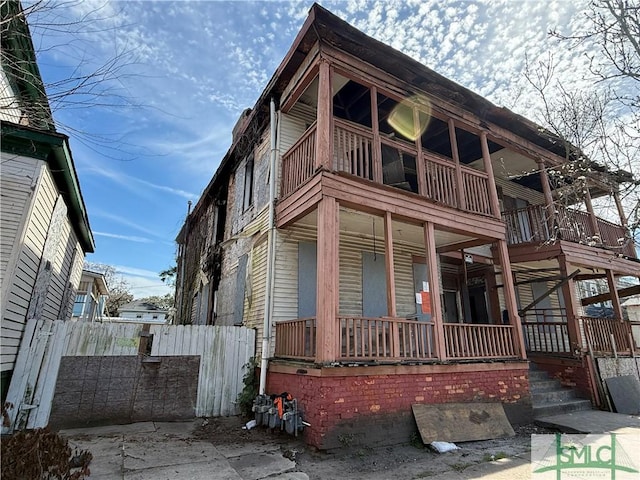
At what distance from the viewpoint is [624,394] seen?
8.77 meters

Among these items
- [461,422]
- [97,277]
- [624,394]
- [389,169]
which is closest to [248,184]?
[389,169]

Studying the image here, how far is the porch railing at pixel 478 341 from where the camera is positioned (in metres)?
7.02

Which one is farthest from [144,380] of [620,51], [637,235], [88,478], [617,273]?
[617,273]

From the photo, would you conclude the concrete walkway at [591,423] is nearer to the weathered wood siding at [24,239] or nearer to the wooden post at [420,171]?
the wooden post at [420,171]

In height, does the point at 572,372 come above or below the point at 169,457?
above

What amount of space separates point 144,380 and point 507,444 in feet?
21.4

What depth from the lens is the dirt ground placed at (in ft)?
14.9

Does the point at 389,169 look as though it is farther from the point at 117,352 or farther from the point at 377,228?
the point at 117,352

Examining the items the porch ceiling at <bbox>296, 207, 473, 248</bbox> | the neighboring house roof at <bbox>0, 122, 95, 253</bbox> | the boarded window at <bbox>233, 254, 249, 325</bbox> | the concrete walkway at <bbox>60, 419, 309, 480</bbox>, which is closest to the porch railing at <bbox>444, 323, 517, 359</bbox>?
the porch ceiling at <bbox>296, 207, 473, 248</bbox>

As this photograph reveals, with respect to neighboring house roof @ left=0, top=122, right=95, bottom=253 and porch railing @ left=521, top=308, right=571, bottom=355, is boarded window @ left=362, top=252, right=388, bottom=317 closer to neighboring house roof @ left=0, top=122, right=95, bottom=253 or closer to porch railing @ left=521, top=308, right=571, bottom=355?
porch railing @ left=521, top=308, right=571, bottom=355

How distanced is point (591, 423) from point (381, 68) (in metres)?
8.39

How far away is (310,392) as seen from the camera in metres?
5.55

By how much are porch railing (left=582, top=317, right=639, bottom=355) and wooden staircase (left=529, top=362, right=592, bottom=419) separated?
1.42 meters

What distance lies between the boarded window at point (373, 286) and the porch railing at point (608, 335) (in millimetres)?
5376
